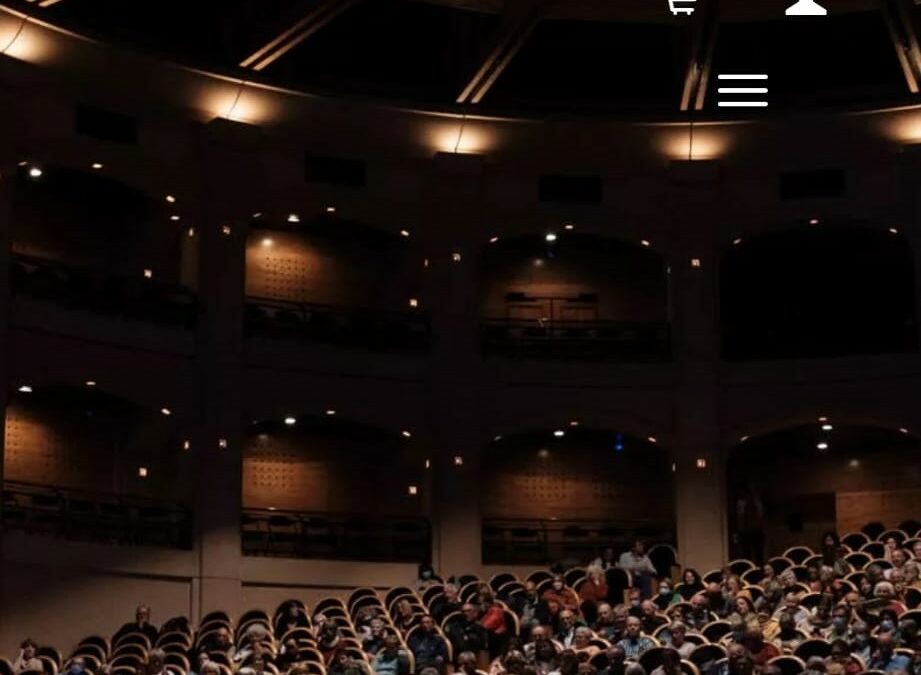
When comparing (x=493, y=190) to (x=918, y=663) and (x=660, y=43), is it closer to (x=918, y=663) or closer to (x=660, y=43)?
(x=660, y=43)

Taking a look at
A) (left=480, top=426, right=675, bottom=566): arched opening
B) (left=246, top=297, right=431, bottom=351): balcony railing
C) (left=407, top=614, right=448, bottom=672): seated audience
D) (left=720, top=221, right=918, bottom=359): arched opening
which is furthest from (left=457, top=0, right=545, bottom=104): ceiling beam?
(left=407, top=614, right=448, bottom=672): seated audience

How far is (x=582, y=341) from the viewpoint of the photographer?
26047mm

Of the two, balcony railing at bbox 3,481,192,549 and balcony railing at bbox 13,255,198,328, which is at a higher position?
balcony railing at bbox 13,255,198,328

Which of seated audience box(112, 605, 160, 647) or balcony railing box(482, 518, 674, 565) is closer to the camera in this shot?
seated audience box(112, 605, 160, 647)

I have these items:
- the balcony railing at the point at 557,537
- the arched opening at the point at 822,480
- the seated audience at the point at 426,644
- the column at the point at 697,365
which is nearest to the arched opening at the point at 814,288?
the column at the point at 697,365

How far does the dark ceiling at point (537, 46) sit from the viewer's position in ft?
77.5

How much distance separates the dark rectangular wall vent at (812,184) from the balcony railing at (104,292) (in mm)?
8358

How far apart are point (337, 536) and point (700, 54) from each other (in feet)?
25.6

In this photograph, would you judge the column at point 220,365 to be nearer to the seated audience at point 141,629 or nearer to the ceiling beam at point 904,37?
the seated audience at point 141,629

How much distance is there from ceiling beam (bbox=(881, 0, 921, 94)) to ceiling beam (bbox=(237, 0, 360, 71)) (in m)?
6.58

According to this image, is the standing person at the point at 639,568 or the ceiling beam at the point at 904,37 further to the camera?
the ceiling beam at the point at 904,37

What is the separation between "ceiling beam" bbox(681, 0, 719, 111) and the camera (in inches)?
925

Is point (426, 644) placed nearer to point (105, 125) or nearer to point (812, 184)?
point (105, 125)

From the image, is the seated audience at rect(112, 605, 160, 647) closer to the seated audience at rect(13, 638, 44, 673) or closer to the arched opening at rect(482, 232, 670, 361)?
the seated audience at rect(13, 638, 44, 673)
